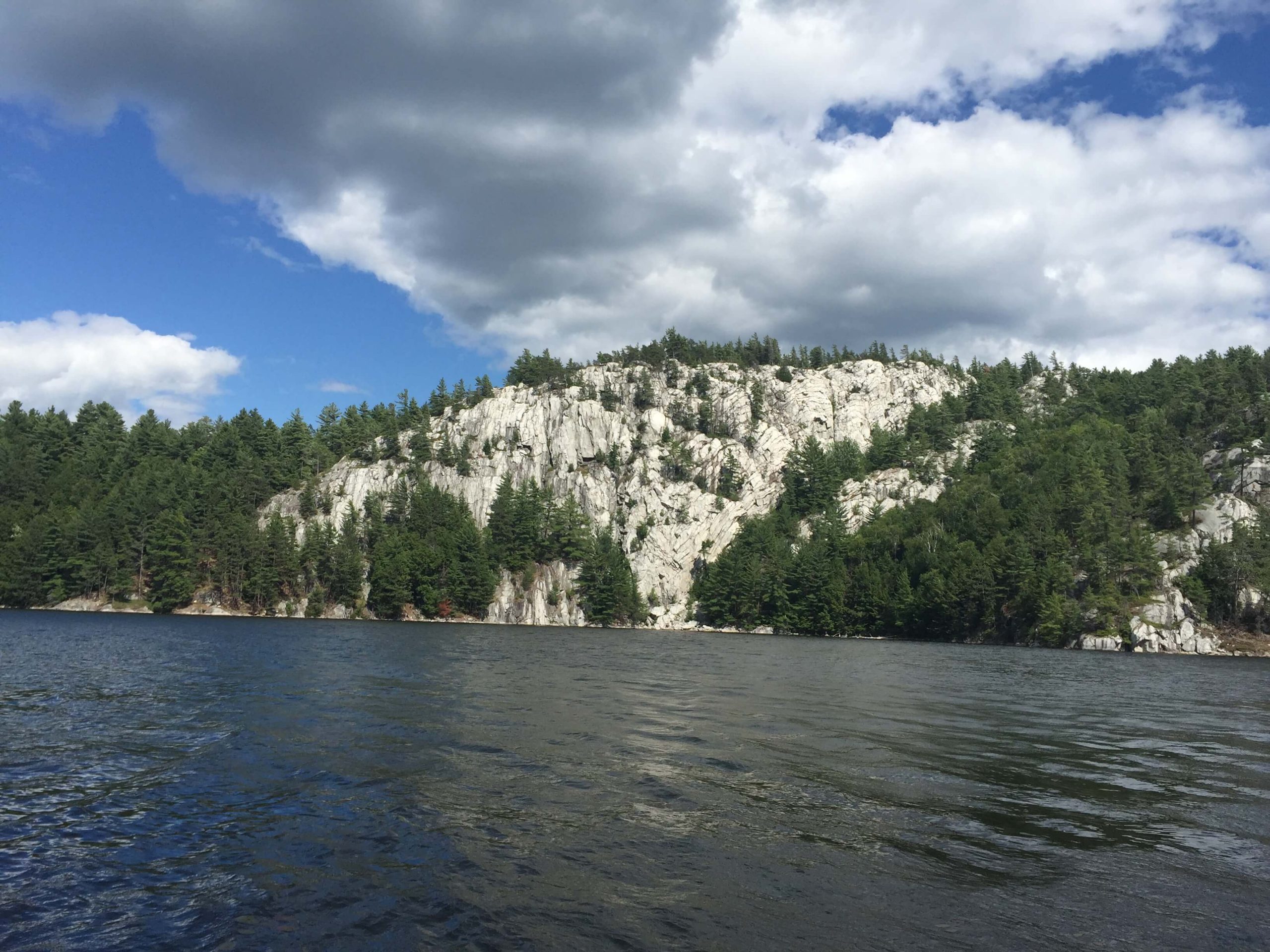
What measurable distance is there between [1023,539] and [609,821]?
122m

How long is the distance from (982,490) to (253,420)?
6541 inches

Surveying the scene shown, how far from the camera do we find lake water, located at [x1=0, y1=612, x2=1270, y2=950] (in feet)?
34.8

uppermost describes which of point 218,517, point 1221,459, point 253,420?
point 253,420

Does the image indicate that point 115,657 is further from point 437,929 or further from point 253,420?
point 253,420

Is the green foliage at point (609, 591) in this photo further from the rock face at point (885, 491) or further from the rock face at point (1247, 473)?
the rock face at point (1247, 473)

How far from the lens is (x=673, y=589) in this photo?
170 metres

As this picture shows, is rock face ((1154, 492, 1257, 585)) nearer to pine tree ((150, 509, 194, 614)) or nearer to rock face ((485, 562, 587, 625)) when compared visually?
rock face ((485, 562, 587, 625))

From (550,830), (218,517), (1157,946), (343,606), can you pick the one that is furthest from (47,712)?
(218,517)

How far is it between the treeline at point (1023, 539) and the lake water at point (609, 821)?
286 ft

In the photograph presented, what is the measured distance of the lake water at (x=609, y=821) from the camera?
10.6 m

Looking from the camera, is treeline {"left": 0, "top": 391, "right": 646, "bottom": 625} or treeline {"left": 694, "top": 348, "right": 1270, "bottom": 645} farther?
treeline {"left": 0, "top": 391, "right": 646, "bottom": 625}

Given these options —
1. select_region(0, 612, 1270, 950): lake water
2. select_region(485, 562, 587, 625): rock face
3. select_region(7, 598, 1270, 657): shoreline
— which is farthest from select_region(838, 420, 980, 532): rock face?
select_region(0, 612, 1270, 950): lake water

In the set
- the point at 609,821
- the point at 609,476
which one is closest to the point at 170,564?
the point at 609,476

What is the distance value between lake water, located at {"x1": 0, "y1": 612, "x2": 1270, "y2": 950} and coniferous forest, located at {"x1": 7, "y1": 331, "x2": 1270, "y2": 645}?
89.7 meters
